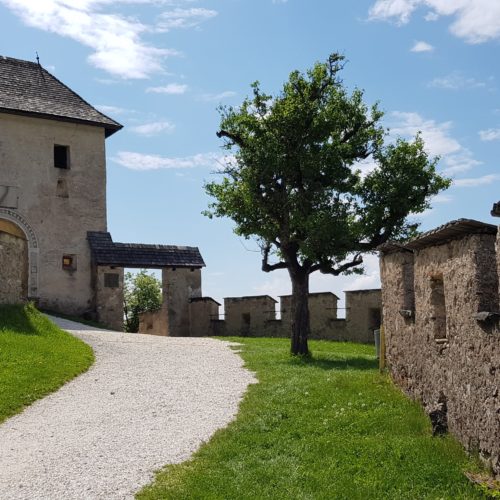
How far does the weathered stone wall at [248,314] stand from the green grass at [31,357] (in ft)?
33.7

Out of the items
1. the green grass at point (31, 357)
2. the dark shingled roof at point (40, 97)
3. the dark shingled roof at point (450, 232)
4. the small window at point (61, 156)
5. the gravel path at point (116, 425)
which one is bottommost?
the gravel path at point (116, 425)

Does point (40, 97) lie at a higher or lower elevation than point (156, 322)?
higher

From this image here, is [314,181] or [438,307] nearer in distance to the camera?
[438,307]

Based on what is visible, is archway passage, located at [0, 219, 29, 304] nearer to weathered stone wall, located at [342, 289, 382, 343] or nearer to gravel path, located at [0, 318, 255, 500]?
gravel path, located at [0, 318, 255, 500]

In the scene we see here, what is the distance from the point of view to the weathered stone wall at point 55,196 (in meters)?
30.7

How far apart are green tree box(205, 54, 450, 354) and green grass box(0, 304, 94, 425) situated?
229 inches

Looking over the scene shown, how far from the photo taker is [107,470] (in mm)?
8828

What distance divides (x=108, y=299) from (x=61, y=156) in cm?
707

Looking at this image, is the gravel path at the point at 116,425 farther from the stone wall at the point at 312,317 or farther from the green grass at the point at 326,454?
the stone wall at the point at 312,317

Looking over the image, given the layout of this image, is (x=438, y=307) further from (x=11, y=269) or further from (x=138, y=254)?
(x=138, y=254)

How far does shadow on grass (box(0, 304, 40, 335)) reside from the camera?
19.1 metres

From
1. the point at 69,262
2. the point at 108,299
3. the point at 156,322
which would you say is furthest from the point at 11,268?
the point at 156,322

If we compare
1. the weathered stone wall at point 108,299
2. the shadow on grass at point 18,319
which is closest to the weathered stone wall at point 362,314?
the weathered stone wall at point 108,299

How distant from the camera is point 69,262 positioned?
3134cm
